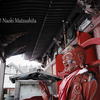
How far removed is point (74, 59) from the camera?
7.07ft

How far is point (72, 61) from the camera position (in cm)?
215

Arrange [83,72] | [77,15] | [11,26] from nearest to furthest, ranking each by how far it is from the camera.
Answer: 1. [83,72]
2. [77,15]
3. [11,26]

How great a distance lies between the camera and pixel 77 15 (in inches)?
198

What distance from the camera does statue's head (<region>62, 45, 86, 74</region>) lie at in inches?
84.5

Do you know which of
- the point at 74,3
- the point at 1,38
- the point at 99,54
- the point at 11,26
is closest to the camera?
the point at 99,54

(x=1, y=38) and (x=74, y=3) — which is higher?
(x=74, y=3)

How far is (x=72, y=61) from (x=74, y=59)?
5 cm

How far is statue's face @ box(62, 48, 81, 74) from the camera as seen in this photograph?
2.15 metres

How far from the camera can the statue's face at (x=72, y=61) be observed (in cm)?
215

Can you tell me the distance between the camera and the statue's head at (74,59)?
84.5 inches

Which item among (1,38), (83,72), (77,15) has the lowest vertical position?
(83,72)

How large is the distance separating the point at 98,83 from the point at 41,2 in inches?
136

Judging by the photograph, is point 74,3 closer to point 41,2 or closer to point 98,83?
point 41,2

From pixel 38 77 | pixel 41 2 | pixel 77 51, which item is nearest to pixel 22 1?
pixel 41 2
